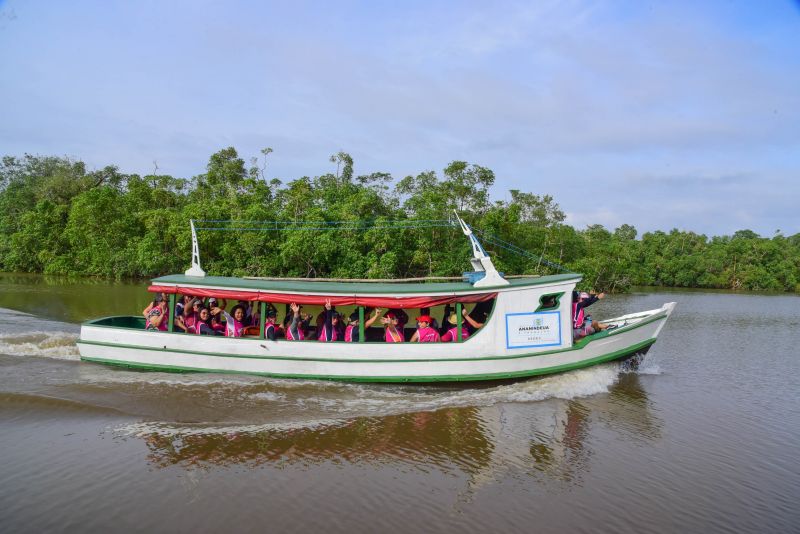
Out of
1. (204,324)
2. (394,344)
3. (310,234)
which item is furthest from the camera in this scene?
(310,234)

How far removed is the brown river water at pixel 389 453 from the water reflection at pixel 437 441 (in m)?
0.04

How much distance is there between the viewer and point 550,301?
33.9 feet

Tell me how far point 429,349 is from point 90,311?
607 inches

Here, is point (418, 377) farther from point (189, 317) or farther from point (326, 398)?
point (189, 317)

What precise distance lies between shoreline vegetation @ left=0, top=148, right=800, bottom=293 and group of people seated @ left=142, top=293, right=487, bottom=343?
1170cm

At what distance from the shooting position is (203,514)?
17.9ft

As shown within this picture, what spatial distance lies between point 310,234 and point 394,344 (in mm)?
20912

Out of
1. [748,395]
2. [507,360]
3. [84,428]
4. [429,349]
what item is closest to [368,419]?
[429,349]

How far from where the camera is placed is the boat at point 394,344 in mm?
9930

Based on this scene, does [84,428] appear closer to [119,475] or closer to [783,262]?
[119,475]

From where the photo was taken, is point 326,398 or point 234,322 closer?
point 326,398

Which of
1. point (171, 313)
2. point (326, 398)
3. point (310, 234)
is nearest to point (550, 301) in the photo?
point (326, 398)

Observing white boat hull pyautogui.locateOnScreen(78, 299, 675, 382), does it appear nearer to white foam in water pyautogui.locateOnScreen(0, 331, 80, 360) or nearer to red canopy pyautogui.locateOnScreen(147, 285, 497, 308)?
red canopy pyautogui.locateOnScreen(147, 285, 497, 308)

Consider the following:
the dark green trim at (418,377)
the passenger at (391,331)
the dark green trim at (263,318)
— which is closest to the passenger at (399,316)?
the passenger at (391,331)
